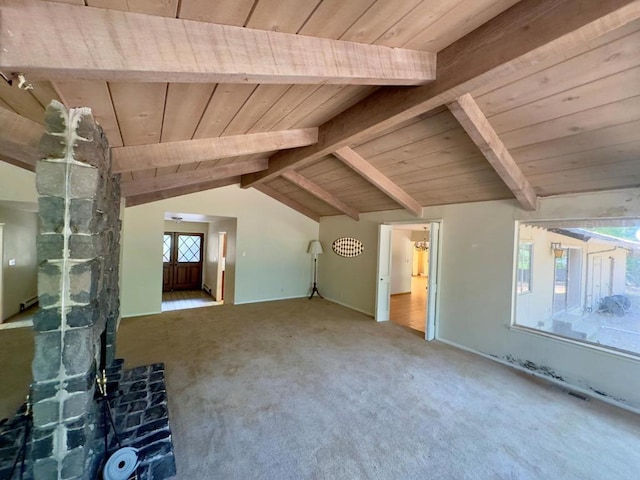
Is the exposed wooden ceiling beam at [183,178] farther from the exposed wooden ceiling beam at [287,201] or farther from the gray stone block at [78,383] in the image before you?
the gray stone block at [78,383]

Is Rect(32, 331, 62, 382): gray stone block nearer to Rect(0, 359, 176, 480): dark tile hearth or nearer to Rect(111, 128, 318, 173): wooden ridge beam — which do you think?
Rect(0, 359, 176, 480): dark tile hearth

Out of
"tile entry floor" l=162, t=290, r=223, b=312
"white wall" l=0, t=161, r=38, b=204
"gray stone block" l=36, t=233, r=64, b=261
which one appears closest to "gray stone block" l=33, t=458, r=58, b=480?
"gray stone block" l=36, t=233, r=64, b=261

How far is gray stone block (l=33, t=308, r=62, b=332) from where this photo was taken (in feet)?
4.43

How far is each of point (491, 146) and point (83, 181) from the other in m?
2.91

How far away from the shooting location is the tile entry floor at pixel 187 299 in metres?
6.71

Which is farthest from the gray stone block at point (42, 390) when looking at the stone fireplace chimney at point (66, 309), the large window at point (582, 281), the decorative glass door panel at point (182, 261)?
the decorative glass door panel at point (182, 261)

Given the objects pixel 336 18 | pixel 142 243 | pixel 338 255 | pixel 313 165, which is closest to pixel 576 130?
pixel 336 18

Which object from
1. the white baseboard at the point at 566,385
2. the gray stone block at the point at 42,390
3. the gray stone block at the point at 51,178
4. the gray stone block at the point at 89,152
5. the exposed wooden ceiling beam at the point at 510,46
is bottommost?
the white baseboard at the point at 566,385

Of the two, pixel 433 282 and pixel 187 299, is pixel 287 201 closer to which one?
pixel 433 282

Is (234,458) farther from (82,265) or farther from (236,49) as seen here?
(236,49)

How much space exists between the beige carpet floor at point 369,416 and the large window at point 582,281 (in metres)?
0.74

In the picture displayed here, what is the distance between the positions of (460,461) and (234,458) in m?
1.56

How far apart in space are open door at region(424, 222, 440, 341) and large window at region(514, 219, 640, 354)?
3.47 feet

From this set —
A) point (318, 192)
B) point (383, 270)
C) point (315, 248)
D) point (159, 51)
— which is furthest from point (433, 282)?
point (159, 51)
